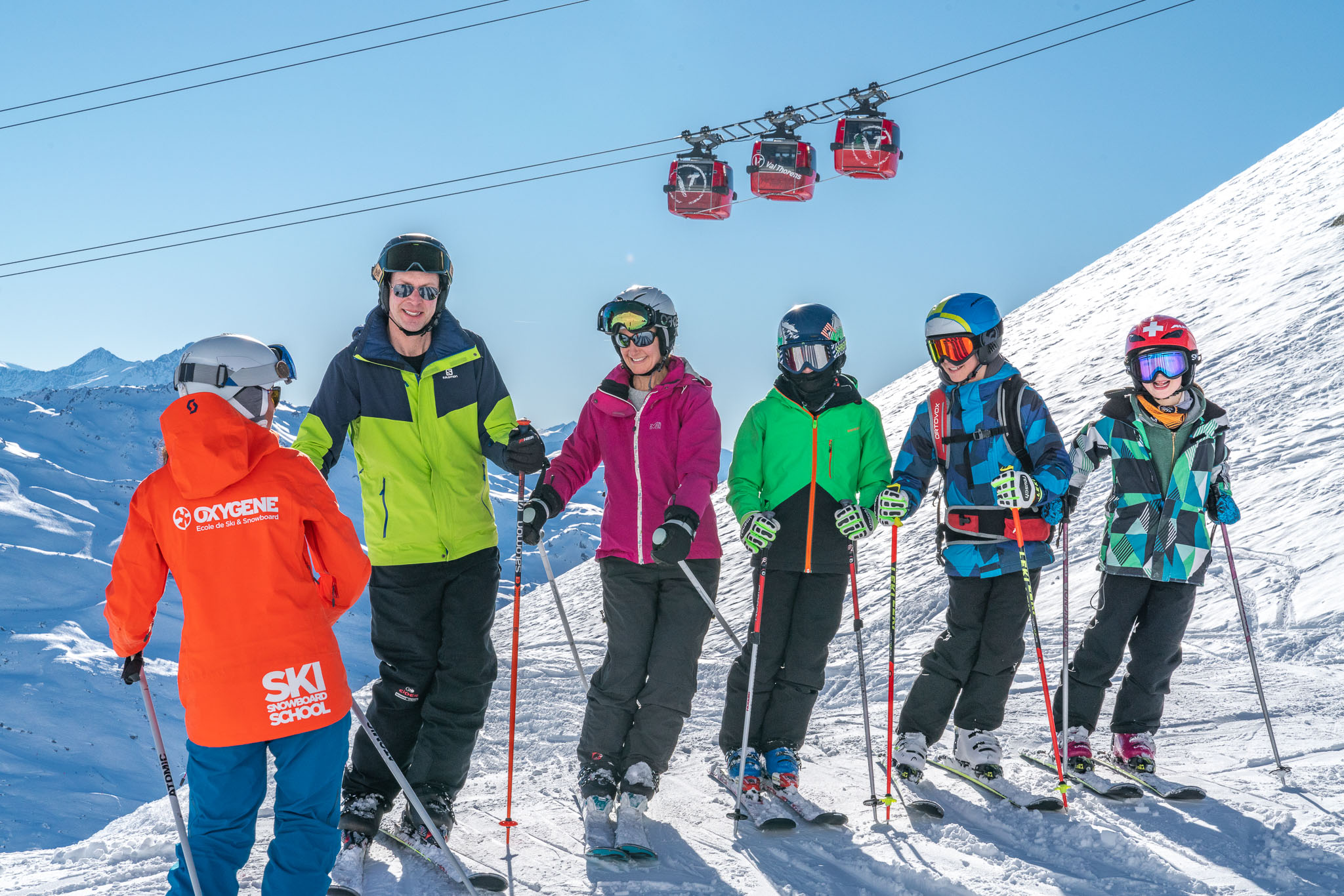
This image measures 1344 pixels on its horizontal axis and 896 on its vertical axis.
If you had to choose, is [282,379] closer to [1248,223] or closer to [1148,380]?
[1148,380]

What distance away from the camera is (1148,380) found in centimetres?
449

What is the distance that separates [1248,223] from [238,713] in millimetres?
22843

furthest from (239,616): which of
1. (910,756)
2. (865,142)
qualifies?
(865,142)

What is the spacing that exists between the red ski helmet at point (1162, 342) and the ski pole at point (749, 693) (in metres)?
1.94

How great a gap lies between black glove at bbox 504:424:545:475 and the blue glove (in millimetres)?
3016

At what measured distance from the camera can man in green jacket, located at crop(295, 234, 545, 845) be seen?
147 inches

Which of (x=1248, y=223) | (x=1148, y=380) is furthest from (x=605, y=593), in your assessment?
(x=1248, y=223)

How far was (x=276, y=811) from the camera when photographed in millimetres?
2904

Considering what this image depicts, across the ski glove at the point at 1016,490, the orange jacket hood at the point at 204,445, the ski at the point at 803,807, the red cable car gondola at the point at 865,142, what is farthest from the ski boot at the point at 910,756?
the red cable car gondola at the point at 865,142

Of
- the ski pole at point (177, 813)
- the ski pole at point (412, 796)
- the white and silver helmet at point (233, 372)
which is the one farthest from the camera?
the ski pole at point (412, 796)

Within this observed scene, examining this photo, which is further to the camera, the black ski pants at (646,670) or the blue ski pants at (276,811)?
the black ski pants at (646,670)

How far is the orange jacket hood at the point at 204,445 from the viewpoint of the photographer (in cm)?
275

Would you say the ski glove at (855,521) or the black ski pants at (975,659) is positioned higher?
the ski glove at (855,521)

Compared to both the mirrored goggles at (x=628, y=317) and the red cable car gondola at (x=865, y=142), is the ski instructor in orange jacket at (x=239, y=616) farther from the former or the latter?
the red cable car gondola at (x=865, y=142)
